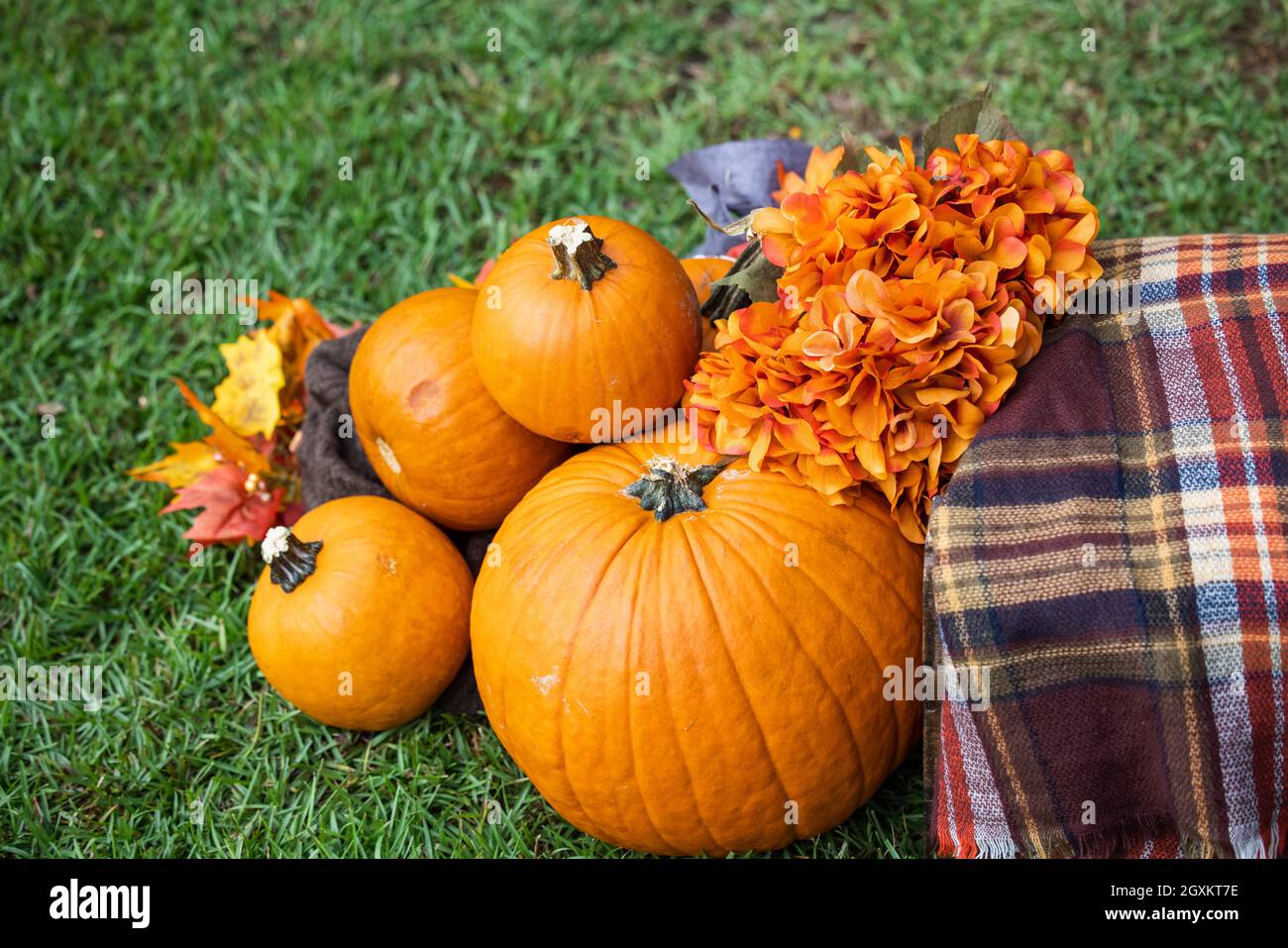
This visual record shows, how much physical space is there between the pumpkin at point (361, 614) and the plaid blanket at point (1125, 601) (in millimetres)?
1056

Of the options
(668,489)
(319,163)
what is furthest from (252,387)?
(668,489)

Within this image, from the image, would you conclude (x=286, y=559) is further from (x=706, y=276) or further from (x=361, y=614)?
(x=706, y=276)

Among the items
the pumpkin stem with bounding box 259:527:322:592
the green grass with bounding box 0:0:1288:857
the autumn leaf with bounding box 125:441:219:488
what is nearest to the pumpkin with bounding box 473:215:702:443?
the pumpkin stem with bounding box 259:527:322:592

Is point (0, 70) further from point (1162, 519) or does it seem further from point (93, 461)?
point (1162, 519)

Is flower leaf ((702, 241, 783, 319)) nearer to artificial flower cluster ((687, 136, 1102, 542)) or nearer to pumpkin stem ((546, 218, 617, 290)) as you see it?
artificial flower cluster ((687, 136, 1102, 542))

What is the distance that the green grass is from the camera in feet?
9.37

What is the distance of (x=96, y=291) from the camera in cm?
365

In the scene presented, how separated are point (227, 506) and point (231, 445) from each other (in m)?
0.16

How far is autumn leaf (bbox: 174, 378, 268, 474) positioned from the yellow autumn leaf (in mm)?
62

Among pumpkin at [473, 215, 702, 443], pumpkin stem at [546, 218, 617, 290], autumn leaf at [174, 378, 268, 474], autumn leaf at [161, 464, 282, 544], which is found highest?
pumpkin stem at [546, 218, 617, 290]
